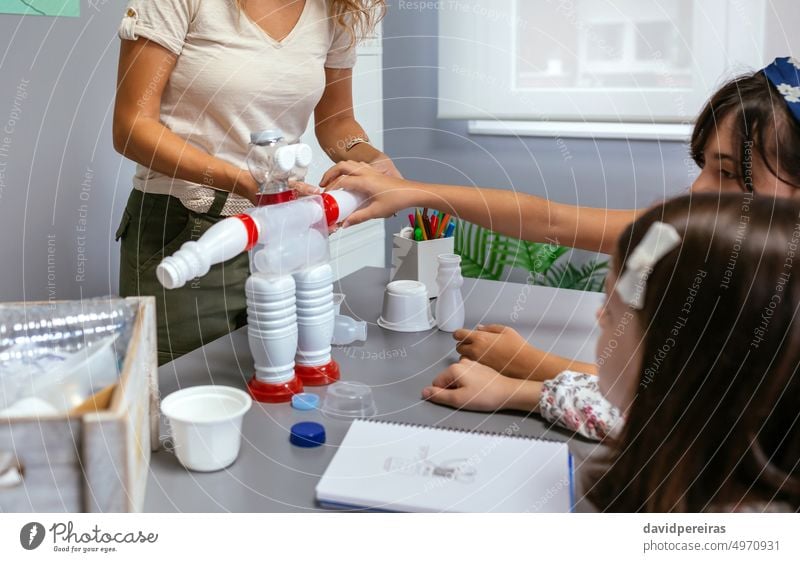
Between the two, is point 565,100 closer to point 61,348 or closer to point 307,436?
point 307,436

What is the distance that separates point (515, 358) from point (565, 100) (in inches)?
60.6

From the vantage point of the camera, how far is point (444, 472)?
68cm

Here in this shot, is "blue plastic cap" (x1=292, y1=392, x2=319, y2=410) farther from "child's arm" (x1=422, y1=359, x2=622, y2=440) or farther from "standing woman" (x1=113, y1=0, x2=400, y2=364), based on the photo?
"standing woman" (x1=113, y1=0, x2=400, y2=364)

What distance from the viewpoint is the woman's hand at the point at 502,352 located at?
93 centimetres

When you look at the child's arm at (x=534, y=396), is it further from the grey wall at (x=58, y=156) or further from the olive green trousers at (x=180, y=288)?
the grey wall at (x=58, y=156)

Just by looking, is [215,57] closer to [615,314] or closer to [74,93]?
[74,93]

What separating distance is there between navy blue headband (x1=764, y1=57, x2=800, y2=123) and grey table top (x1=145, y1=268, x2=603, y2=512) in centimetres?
38

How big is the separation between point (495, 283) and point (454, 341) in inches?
12.1

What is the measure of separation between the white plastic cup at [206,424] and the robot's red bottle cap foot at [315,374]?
0.17 meters

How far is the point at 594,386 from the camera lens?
809 mm

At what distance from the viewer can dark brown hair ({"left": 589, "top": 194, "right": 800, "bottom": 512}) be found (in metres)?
0.61

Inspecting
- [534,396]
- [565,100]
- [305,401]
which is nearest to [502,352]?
[534,396]

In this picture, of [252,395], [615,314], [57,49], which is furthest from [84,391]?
[57,49]
